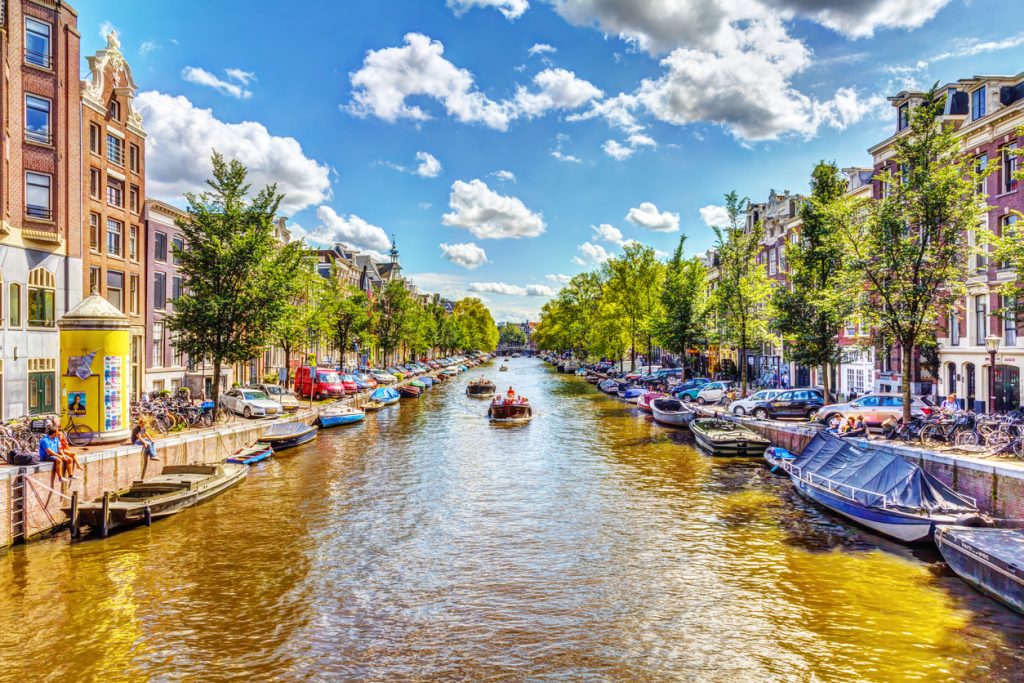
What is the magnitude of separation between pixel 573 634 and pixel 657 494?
474 inches

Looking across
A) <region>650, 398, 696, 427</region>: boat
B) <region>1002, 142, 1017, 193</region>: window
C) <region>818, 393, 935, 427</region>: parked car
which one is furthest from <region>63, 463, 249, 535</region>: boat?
<region>1002, 142, 1017, 193</region>: window

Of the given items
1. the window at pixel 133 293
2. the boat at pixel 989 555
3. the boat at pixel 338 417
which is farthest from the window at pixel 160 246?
the boat at pixel 989 555

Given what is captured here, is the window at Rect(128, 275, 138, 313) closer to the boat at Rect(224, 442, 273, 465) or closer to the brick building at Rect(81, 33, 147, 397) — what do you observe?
the brick building at Rect(81, 33, 147, 397)

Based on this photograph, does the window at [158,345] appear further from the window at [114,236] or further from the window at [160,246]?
the window at [114,236]

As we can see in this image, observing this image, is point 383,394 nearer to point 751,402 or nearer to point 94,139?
point 94,139

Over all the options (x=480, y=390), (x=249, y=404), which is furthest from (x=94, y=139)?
(x=480, y=390)

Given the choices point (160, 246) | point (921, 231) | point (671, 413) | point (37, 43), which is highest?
point (37, 43)

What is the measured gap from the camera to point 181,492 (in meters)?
21.3

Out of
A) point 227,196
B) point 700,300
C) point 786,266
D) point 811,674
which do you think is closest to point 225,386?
point 227,196

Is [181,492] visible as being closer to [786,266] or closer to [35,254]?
[35,254]

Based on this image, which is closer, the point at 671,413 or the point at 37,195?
the point at 37,195

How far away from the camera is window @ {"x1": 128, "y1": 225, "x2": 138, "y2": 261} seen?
41438mm

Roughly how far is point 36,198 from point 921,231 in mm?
40806

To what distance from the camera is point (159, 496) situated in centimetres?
2058
